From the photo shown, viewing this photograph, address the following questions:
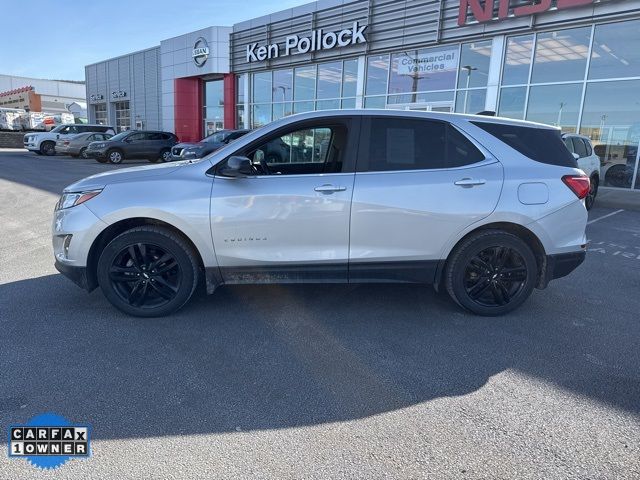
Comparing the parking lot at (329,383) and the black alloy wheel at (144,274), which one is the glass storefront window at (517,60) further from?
the black alloy wheel at (144,274)

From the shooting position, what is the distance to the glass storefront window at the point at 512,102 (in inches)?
575

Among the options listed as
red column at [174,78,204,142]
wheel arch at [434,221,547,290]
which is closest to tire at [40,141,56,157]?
red column at [174,78,204,142]

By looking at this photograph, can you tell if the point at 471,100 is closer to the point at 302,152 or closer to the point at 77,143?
the point at 302,152

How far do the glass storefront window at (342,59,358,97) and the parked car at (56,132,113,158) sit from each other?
1296 centimetres

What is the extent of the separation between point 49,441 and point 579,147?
1101 cm

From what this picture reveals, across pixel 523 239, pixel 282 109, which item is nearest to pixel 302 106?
pixel 282 109

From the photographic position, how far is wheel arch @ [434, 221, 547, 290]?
13.5 ft

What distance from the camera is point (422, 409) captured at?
9.19ft

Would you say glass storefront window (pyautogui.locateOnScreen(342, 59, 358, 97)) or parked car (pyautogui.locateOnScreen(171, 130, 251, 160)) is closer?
parked car (pyautogui.locateOnScreen(171, 130, 251, 160))

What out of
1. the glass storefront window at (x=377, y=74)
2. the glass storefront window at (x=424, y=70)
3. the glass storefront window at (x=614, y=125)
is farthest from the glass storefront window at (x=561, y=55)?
the glass storefront window at (x=377, y=74)

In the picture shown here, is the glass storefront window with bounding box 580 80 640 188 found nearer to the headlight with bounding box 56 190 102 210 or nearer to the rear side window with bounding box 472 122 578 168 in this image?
the rear side window with bounding box 472 122 578 168

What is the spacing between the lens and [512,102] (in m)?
14.8

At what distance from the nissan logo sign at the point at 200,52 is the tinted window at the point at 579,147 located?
2076 centimetres

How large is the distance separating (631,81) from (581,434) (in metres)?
13.7
